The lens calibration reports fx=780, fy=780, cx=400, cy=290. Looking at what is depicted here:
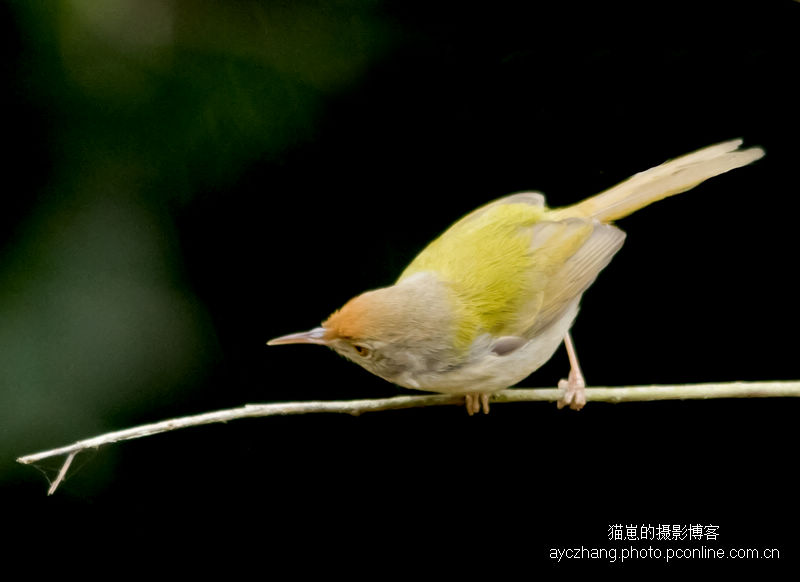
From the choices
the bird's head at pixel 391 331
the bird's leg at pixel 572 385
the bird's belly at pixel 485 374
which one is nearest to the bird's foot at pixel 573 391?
the bird's leg at pixel 572 385

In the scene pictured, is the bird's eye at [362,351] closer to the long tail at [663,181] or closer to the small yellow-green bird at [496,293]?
the small yellow-green bird at [496,293]

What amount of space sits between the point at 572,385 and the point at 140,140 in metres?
1.50

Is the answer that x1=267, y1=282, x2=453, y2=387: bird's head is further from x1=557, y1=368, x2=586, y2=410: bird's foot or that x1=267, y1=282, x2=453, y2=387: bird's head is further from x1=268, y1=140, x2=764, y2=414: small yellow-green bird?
x1=557, y1=368, x2=586, y2=410: bird's foot

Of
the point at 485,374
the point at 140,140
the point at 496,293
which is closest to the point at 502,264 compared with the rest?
the point at 496,293

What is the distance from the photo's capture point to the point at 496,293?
2.15 metres

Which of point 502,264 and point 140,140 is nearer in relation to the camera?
point 502,264

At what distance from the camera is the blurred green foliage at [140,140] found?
2.22 meters

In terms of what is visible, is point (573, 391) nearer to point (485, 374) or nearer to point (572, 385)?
point (572, 385)

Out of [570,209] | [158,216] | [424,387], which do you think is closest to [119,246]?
[158,216]

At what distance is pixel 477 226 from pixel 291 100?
65 cm

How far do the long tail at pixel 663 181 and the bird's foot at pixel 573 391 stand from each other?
0.51 m

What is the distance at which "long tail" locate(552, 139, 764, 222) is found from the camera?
84.4 inches

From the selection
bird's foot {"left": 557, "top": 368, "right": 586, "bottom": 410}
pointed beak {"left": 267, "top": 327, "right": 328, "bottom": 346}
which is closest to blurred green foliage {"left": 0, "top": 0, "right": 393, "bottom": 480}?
pointed beak {"left": 267, "top": 327, "right": 328, "bottom": 346}

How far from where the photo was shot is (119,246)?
2.27 meters
